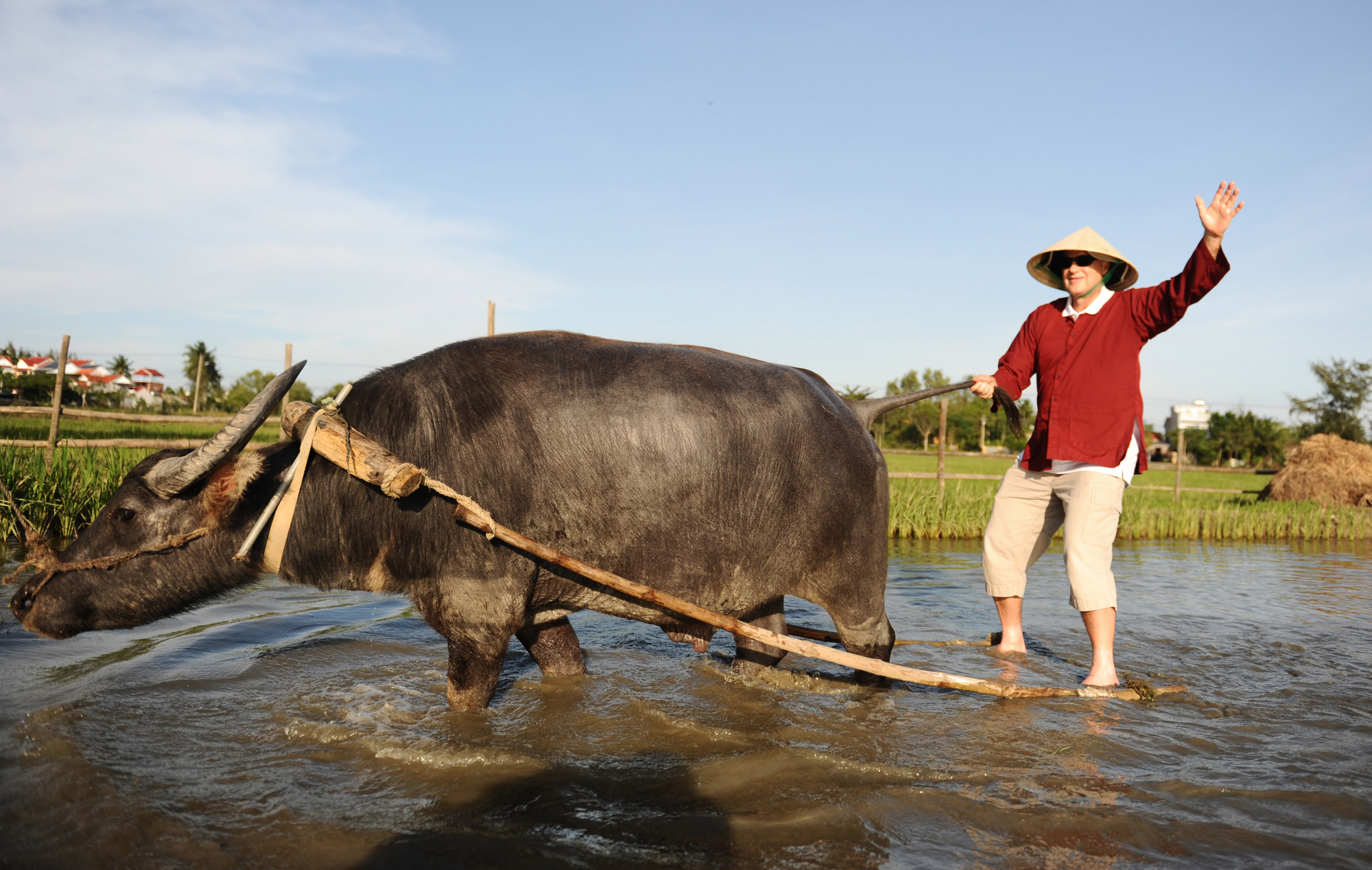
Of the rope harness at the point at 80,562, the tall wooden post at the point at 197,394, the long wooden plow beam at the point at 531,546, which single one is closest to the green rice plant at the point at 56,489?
the rope harness at the point at 80,562

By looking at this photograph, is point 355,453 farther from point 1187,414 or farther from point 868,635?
point 1187,414

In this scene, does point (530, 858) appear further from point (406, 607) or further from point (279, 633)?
point (406, 607)

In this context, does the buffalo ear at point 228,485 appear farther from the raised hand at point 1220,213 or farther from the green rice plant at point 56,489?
the green rice plant at point 56,489

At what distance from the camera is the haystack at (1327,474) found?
15.4 m

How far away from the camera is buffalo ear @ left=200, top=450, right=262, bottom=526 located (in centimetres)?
289

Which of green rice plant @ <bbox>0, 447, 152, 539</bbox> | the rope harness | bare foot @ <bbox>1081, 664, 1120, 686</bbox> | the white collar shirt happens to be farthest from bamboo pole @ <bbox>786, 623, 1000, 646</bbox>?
green rice plant @ <bbox>0, 447, 152, 539</bbox>

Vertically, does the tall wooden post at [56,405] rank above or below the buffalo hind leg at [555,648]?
above

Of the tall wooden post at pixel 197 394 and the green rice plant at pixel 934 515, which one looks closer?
the green rice plant at pixel 934 515

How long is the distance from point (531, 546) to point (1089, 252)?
3.07 metres

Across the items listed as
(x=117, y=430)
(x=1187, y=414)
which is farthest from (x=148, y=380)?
(x=1187, y=414)

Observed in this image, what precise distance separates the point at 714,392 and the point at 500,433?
2.83 feet

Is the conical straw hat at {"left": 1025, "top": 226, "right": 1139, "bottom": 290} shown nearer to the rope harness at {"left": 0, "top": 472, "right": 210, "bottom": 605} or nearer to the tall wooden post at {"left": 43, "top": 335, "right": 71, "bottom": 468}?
the rope harness at {"left": 0, "top": 472, "right": 210, "bottom": 605}

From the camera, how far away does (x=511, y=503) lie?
2.95 metres

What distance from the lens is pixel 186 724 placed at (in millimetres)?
3098
